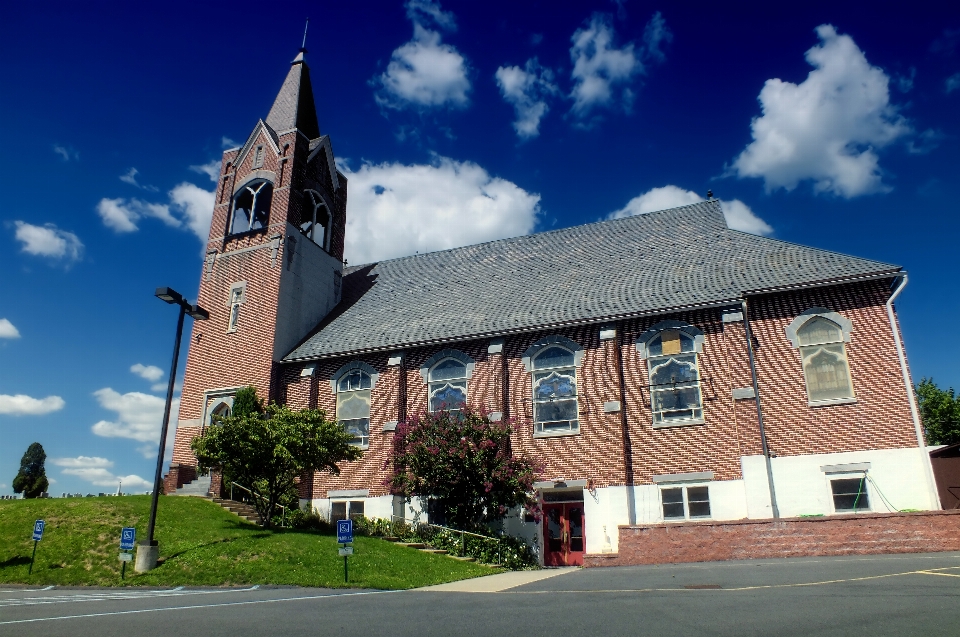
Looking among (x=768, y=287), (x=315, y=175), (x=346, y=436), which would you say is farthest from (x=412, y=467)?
(x=315, y=175)

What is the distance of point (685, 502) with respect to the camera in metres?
20.4

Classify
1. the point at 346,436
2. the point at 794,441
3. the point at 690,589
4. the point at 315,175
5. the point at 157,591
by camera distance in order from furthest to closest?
the point at 315,175, the point at 346,436, the point at 794,441, the point at 157,591, the point at 690,589

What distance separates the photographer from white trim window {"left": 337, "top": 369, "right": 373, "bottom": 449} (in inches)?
1003

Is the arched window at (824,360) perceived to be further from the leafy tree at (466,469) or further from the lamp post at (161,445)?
the lamp post at (161,445)

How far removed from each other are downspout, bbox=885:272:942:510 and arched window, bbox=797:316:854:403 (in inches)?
55.1

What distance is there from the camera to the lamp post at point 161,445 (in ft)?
50.4

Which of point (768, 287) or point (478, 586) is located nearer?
point (478, 586)

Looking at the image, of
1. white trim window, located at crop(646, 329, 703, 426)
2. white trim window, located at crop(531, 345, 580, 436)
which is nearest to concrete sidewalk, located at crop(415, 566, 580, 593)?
white trim window, located at crop(531, 345, 580, 436)

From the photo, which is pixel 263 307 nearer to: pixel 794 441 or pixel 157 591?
pixel 157 591

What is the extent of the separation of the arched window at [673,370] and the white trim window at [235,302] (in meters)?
17.2

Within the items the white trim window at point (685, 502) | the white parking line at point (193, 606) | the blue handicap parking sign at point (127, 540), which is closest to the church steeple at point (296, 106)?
the blue handicap parking sign at point (127, 540)

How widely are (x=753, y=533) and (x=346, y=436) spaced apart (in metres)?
12.4

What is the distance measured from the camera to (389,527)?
21922 mm

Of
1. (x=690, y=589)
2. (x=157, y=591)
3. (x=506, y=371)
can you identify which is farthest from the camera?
(x=506, y=371)
